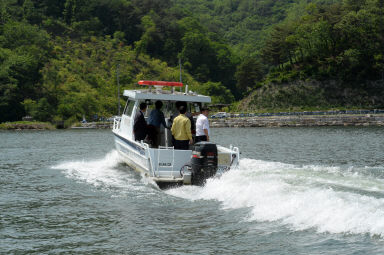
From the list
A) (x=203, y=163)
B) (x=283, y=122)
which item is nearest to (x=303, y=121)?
(x=283, y=122)

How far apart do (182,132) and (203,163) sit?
2.12 meters

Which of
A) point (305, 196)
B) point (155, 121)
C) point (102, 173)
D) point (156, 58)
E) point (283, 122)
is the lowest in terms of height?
point (102, 173)

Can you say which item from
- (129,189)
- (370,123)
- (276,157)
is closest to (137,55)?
(370,123)

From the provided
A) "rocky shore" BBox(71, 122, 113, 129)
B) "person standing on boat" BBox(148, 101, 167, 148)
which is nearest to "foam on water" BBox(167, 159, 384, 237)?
"person standing on boat" BBox(148, 101, 167, 148)

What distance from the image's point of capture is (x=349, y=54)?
94.8 m

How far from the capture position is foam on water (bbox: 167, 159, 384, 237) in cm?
990

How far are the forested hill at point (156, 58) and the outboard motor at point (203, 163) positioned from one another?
7705 centimetres

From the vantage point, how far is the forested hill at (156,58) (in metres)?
93.0

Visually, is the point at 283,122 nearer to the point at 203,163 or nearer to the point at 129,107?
the point at 129,107

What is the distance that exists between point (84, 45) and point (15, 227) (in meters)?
121

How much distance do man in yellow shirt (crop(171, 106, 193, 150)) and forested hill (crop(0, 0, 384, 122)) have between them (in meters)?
75.1

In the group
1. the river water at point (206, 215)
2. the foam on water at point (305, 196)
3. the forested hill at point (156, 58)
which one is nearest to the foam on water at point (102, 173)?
the river water at point (206, 215)

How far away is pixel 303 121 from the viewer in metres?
74.1

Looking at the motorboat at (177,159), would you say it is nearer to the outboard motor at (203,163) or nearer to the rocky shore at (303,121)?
the outboard motor at (203,163)
